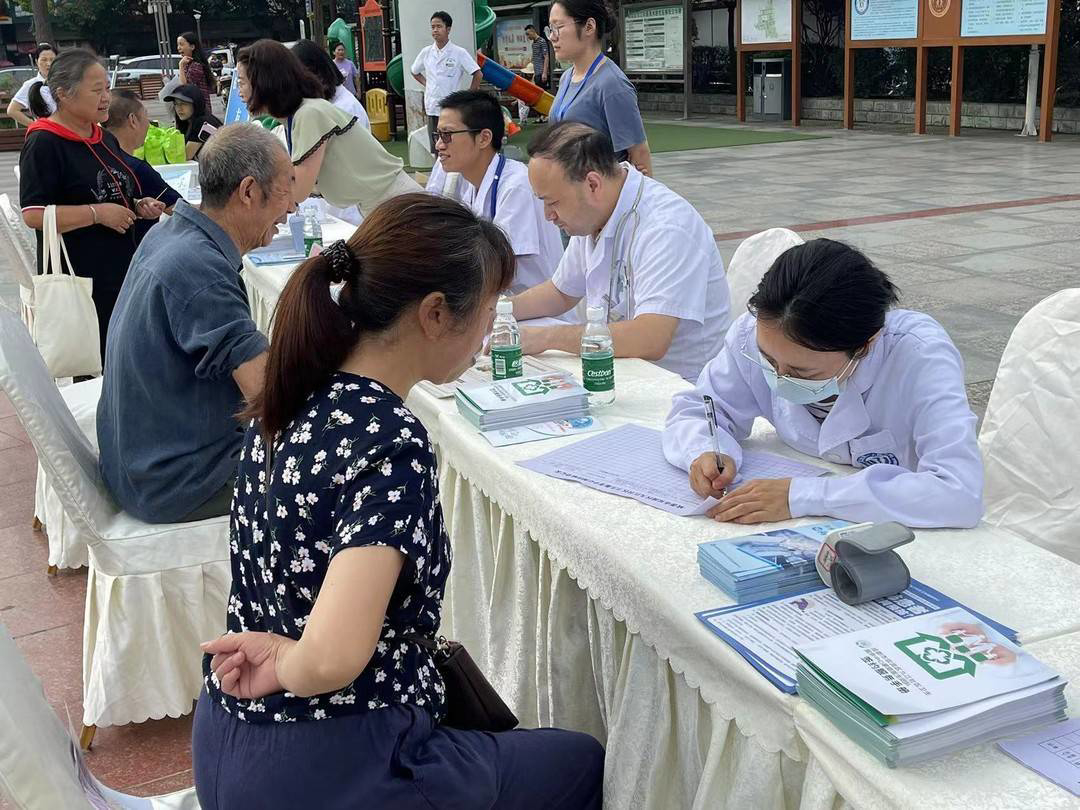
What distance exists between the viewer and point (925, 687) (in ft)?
3.78

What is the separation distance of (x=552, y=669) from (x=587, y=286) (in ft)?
4.77

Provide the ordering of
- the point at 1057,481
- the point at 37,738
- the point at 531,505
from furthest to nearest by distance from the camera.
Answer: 1. the point at 1057,481
2. the point at 531,505
3. the point at 37,738

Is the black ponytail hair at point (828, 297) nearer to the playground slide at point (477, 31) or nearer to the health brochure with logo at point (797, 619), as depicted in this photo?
the health brochure with logo at point (797, 619)

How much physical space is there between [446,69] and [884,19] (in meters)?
6.43

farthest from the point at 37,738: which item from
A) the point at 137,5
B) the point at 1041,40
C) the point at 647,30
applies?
the point at 137,5

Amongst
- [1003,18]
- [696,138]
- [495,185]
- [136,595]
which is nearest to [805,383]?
[136,595]

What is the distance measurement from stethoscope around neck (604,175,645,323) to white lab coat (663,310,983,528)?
715 millimetres

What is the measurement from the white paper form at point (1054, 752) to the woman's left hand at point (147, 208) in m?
3.81

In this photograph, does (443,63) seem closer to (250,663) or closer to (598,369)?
(598,369)

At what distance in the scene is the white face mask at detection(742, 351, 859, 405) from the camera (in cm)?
189

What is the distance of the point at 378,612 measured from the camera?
120 cm

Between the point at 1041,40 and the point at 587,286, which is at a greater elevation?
the point at 1041,40

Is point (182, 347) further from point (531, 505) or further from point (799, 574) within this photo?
point (799, 574)

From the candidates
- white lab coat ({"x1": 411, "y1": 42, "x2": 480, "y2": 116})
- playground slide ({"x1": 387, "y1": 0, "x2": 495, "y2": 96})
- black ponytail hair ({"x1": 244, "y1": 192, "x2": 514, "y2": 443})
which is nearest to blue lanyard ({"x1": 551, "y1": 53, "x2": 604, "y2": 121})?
black ponytail hair ({"x1": 244, "y1": 192, "x2": 514, "y2": 443})
